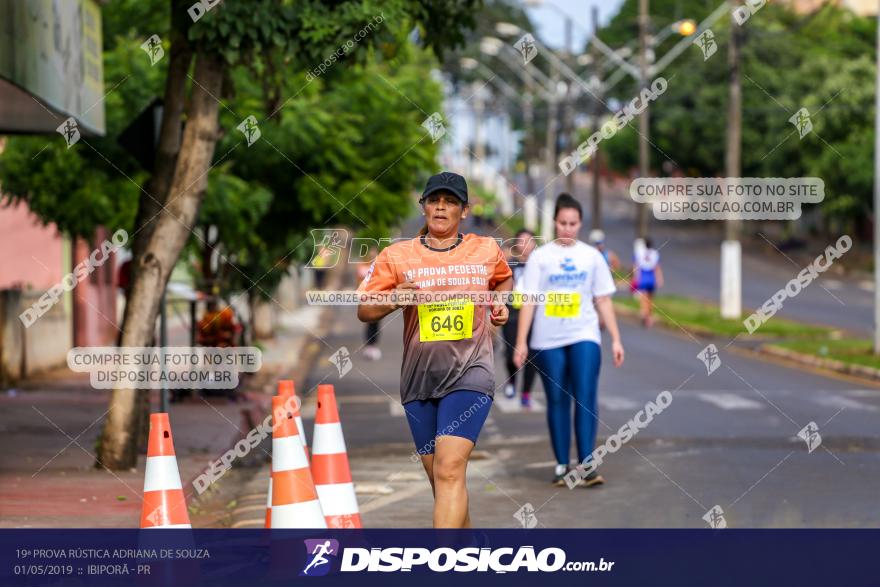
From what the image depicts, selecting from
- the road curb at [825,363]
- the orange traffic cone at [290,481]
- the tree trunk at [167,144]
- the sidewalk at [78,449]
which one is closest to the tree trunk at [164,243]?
the tree trunk at [167,144]

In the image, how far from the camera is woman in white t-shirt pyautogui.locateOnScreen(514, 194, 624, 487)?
11297 millimetres

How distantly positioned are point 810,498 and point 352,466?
4073mm

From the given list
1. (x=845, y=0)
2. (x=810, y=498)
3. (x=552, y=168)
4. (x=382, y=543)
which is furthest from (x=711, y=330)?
(x=845, y=0)

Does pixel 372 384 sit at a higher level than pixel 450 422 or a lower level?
higher

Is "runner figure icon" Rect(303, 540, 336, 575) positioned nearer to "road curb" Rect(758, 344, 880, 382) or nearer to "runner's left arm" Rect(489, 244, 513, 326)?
"runner's left arm" Rect(489, 244, 513, 326)

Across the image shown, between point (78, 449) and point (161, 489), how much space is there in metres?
6.22

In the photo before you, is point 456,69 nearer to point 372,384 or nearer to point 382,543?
point 372,384

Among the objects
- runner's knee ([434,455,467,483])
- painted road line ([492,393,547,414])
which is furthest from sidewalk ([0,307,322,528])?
runner's knee ([434,455,467,483])

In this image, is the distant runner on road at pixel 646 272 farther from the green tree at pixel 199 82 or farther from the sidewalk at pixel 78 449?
the green tree at pixel 199 82

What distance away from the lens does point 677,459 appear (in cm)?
1242

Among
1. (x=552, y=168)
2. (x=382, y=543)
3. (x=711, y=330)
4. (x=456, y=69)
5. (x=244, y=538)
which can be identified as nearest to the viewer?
(x=382, y=543)

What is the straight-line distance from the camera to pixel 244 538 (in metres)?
9.00

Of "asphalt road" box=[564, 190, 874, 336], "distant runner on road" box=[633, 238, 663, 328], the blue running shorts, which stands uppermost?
"asphalt road" box=[564, 190, 874, 336]

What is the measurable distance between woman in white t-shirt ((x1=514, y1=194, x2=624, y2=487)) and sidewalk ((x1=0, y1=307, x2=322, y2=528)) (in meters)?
2.45
